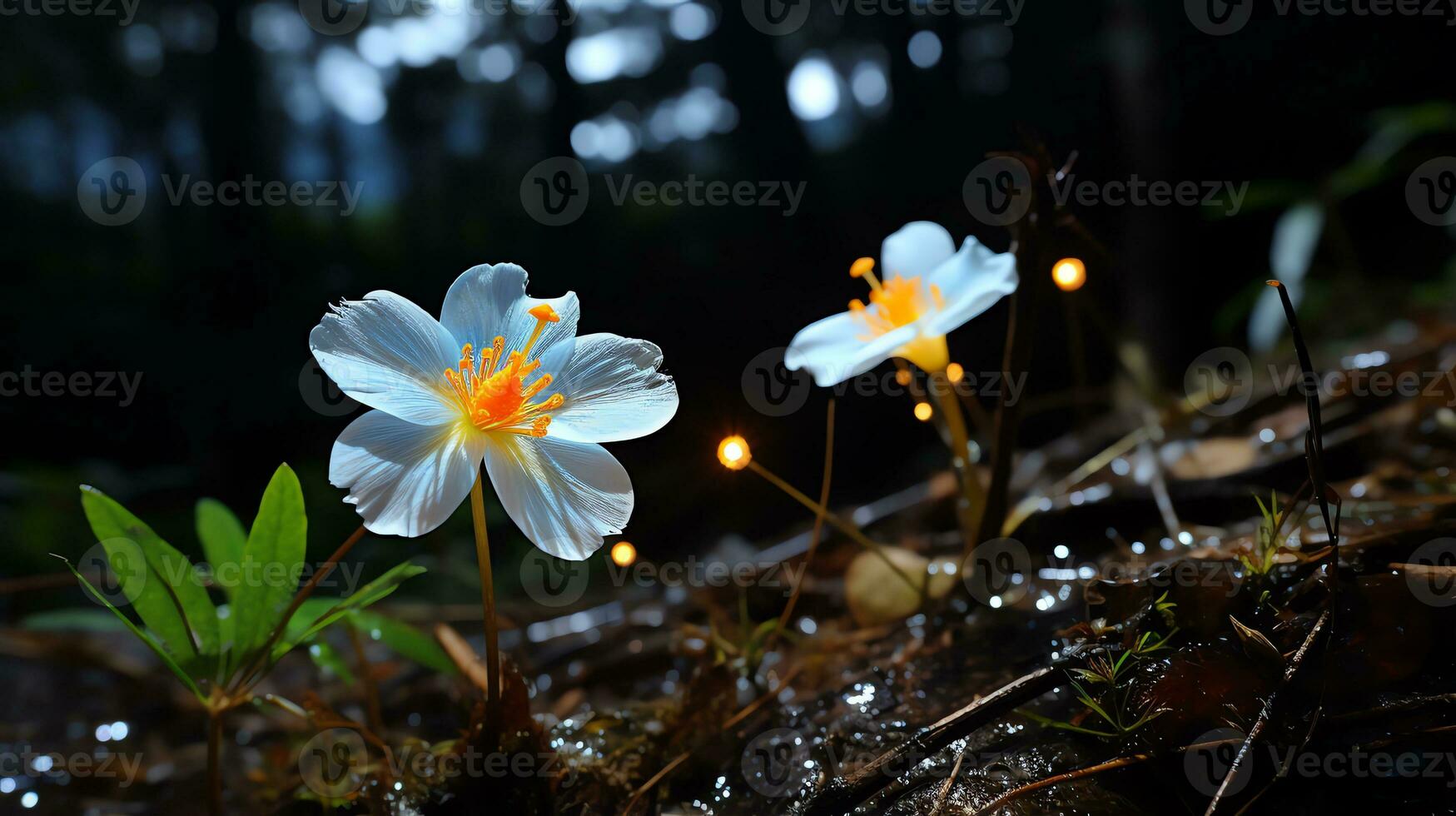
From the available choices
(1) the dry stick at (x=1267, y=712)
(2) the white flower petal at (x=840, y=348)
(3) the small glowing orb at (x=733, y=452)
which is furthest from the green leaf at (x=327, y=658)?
(1) the dry stick at (x=1267, y=712)

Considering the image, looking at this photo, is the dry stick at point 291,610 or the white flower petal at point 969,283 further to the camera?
the white flower petal at point 969,283

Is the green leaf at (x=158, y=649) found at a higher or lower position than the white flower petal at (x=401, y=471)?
lower

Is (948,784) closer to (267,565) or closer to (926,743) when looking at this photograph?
(926,743)

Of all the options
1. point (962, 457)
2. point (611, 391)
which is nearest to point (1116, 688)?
point (962, 457)

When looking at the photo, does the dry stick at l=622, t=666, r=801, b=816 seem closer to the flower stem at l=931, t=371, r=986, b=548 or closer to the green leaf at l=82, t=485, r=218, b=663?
the flower stem at l=931, t=371, r=986, b=548

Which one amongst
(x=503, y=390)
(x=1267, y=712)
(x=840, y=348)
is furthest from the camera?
(x=840, y=348)

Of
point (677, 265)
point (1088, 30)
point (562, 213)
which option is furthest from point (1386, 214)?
point (562, 213)

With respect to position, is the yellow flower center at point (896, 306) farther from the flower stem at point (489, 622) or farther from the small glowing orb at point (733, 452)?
the flower stem at point (489, 622)
